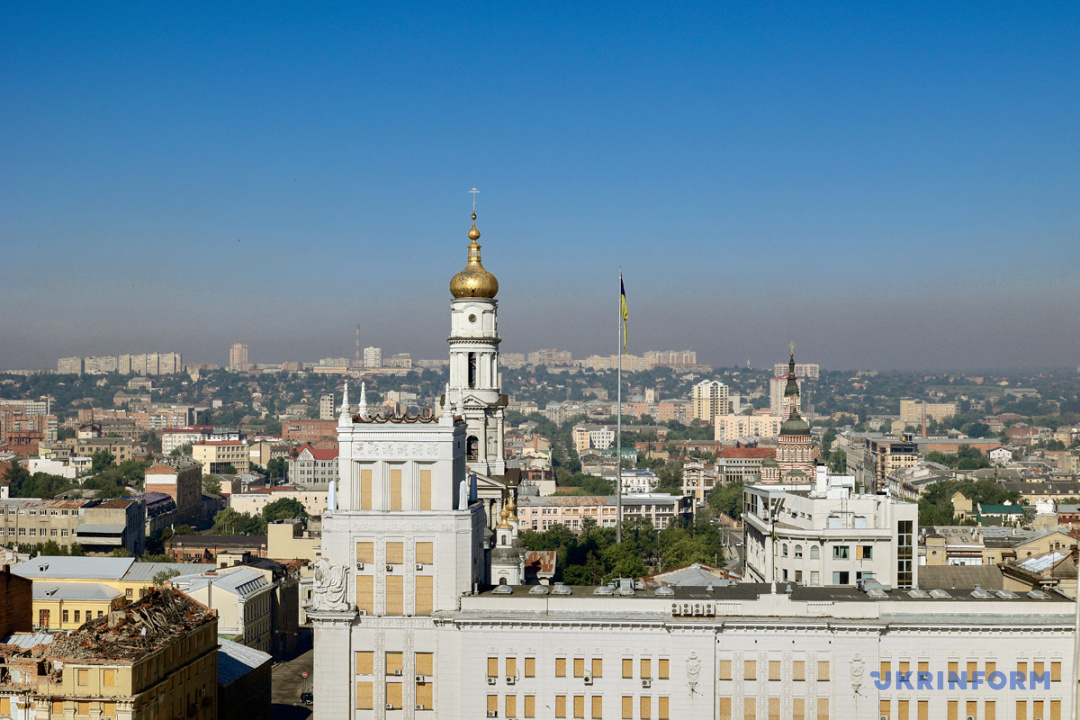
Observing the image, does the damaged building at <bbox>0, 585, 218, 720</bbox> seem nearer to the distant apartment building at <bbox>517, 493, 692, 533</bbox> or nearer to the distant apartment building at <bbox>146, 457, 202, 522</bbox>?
the distant apartment building at <bbox>517, 493, 692, 533</bbox>

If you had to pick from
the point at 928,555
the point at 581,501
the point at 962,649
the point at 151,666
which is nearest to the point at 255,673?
the point at 151,666

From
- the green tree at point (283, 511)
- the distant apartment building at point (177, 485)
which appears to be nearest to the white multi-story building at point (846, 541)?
the green tree at point (283, 511)

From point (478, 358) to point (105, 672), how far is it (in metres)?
33.1

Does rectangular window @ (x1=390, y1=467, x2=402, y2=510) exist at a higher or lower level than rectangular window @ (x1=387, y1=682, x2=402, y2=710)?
higher

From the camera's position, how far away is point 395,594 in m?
44.0

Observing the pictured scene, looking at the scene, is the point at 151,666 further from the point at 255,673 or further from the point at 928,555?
the point at 928,555

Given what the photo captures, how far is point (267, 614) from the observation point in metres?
78.2

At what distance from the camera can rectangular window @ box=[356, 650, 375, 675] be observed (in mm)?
43531

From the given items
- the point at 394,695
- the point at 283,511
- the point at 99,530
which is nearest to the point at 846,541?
the point at 394,695

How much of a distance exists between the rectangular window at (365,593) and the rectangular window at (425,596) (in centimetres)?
164

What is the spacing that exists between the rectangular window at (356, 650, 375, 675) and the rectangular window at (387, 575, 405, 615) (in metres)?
1.59

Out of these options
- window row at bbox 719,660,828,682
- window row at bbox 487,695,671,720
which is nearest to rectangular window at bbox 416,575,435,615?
window row at bbox 487,695,671,720

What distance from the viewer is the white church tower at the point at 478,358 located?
235 feet

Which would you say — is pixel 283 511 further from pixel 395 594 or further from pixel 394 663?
pixel 394 663
